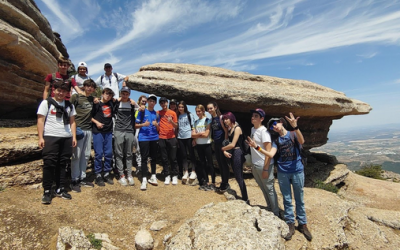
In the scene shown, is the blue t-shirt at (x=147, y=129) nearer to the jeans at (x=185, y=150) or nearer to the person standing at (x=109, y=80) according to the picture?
the jeans at (x=185, y=150)

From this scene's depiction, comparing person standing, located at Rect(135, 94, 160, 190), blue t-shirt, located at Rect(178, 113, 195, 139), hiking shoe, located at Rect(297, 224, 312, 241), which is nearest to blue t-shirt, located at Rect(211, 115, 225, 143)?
blue t-shirt, located at Rect(178, 113, 195, 139)

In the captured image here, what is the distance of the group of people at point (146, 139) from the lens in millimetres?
5934

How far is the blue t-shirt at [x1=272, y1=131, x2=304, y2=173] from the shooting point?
572 cm

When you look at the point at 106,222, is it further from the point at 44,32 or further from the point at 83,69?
the point at 44,32

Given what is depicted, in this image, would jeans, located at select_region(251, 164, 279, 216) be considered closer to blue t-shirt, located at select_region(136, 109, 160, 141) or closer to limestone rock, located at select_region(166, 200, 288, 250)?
limestone rock, located at select_region(166, 200, 288, 250)

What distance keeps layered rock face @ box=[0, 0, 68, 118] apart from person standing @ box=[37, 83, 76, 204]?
5.13m

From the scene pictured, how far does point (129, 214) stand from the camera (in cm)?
644

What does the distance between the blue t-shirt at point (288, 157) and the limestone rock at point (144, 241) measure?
12.8 ft

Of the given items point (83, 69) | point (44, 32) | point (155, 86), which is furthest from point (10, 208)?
point (44, 32)

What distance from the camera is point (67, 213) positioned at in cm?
582

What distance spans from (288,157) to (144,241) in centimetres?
428

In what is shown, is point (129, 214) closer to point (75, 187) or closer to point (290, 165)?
point (75, 187)

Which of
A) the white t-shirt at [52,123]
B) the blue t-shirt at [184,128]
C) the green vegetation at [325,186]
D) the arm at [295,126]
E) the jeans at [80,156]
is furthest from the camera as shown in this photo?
the green vegetation at [325,186]

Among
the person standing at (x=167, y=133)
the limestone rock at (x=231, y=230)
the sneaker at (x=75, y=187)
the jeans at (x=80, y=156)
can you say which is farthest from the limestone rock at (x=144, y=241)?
the jeans at (x=80, y=156)
